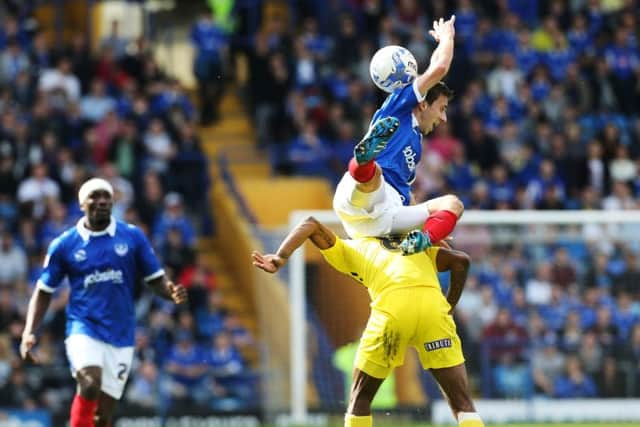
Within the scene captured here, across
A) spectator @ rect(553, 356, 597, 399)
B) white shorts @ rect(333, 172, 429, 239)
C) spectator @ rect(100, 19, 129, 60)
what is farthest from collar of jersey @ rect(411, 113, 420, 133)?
spectator @ rect(100, 19, 129, 60)

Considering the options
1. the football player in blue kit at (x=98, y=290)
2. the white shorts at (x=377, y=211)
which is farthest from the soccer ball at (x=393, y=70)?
the football player in blue kit at (x=98, y=290)

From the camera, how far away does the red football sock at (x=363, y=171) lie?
1016cm

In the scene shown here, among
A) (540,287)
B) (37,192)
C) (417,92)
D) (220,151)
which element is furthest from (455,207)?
(220,151)

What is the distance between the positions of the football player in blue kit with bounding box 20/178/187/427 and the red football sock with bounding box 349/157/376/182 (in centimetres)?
277

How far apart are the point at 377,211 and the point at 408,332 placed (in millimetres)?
830

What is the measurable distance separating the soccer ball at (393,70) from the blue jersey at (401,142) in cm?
6

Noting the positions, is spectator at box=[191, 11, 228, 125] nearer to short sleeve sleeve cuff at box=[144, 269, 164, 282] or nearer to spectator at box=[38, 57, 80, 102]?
spectator at box=[38, 57, 80, 102]

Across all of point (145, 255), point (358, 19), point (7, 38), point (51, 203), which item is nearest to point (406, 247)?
point (145, 255)

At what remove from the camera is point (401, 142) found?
10930 millimetres

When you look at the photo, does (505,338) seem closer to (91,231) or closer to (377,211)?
(91,231)

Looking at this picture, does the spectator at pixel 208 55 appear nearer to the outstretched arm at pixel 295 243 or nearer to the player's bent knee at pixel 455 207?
the outstretched arm at pixel 295 243

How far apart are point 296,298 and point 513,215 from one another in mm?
2962

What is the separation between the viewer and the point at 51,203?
21078 millimetres

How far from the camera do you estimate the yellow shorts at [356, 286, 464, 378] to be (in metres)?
10.6
